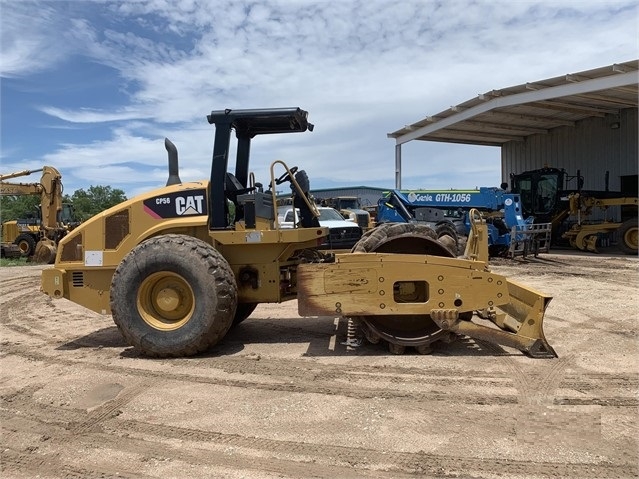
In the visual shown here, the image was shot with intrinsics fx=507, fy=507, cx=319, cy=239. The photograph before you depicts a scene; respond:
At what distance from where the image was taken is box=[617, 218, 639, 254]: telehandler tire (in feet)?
55.5

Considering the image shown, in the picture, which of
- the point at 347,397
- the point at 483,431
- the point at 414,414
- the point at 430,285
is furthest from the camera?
the point at 430,285

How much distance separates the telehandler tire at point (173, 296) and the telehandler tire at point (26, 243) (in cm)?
1937

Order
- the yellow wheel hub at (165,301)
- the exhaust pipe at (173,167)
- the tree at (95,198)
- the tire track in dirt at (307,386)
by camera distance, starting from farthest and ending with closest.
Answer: the tree at (95,198), the exhaust pipe at (173,167), the yellow wheel hub at (165,301), the tire track in dirt at (307,386)

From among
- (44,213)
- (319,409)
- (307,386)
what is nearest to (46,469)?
(319,409)

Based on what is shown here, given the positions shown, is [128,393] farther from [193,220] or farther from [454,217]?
[454,217]

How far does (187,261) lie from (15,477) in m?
2.42

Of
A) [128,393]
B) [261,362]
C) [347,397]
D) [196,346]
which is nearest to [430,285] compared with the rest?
[347,397]

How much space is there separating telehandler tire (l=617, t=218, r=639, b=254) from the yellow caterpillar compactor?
14.1 meters

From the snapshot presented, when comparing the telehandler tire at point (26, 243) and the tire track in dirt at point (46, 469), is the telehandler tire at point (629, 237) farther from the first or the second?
the telehandler tire at point (26, 243)

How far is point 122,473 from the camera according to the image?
296 cm

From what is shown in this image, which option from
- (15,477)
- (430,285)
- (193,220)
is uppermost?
(193,220)

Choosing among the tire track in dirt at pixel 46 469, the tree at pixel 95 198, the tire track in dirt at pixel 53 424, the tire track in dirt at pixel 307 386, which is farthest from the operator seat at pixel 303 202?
the tree at pixel 95 198

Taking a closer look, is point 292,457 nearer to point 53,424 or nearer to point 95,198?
point 53,424

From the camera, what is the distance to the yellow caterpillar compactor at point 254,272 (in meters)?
4.92
